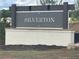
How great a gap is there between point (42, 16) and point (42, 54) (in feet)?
14.0

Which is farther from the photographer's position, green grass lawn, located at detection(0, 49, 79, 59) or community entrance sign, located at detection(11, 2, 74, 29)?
community entrance sign, located at detection(11, 2, 74, 29)

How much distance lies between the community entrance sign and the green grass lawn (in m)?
2.60

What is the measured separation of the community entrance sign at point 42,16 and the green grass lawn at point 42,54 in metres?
2.60

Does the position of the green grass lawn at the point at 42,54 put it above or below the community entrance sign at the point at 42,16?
below

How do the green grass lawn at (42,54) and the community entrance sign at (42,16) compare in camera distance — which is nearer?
the green grass lawn at (42,54)

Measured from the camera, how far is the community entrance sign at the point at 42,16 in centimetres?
1966

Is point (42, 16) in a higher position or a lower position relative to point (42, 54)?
higher

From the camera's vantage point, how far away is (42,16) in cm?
1991

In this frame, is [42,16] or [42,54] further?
[42,16]

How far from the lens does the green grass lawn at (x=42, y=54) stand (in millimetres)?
15031

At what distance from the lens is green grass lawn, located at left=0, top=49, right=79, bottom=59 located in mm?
15031

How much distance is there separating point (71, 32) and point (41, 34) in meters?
1.45

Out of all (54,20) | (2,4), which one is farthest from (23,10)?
(2,4)

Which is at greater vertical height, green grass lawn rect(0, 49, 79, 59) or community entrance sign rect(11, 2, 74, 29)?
community entrance sign rect(11, 2, 74, 29)
